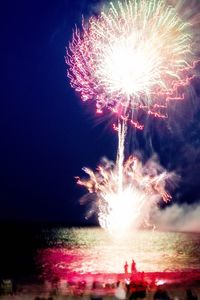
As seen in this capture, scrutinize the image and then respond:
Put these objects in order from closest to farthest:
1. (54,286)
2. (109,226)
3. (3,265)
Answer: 1. (54,286)
2. (109,226)
3. (3,265)

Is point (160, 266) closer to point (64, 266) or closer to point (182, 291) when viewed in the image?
point (64, 266)

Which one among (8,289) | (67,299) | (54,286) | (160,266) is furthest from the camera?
(160,266)

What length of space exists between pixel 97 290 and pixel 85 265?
55555mm

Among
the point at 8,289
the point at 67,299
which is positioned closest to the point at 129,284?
the point at 67,299

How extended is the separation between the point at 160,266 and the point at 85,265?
12040 millimetres

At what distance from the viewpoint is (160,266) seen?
83.1 meters

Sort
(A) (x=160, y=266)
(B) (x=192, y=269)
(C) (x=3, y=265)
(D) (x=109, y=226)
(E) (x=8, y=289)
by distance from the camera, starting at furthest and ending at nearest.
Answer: (C) (x=3, y=265) < (A) (x=160, y=266) < (B) (x=192, y=269) < (D) (x=109, y=226) < (E) (x=8, y=289)

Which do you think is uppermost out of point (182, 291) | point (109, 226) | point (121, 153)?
point (121, 153)

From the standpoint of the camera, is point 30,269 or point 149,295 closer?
point 149,295

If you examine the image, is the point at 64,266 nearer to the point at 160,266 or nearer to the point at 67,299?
the point at 160,266

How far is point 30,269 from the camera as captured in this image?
81.9 metres

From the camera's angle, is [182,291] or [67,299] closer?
[67,299]

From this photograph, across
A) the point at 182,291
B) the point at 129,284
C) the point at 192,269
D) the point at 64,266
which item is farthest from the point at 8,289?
the point at 64,266

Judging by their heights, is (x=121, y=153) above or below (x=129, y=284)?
above
